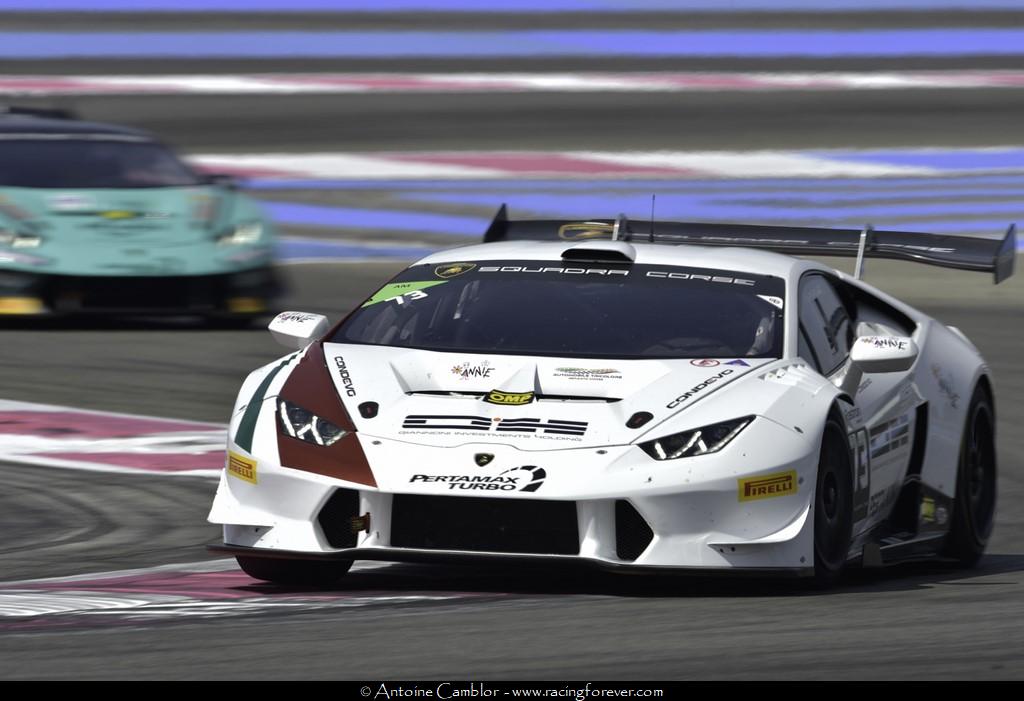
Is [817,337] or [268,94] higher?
[817,337]

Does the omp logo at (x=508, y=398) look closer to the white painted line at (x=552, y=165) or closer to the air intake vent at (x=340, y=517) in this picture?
the air intake vent at (x=340, y=517)

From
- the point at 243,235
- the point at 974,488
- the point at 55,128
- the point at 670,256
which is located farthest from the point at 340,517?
the point at 55,128

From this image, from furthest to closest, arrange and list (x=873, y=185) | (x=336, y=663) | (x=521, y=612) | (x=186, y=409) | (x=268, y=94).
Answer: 1. (x=268, y=94)
2. (x=873, y=185)
3. (x=186, y=409)
4. (x=521, y=612)
5. (x=336, y=663)

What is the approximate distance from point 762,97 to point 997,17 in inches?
341

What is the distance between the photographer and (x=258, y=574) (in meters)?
6.86

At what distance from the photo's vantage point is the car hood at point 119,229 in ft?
45.6

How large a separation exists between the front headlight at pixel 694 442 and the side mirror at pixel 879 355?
80 centimetres

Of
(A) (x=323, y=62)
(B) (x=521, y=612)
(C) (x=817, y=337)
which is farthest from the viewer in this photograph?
(A) (x=323, y=62)

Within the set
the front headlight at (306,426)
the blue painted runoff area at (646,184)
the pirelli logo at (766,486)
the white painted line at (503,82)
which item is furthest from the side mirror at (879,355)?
the white painted line at (503,82)

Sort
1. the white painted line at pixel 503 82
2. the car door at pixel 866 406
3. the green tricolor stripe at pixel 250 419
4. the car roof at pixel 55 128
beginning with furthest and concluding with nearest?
the white painted line at pixel 503 82 → the car roof at pixel 55 128 → the car door at pixel 866 406 → the green tricolor stripe at pixel 250 419

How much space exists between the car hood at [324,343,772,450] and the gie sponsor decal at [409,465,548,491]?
89 mm

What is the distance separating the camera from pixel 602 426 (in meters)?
6.47

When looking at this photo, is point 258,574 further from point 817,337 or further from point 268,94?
point 268,94

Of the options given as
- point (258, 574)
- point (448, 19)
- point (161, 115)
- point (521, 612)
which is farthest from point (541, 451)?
point (448, 19)
